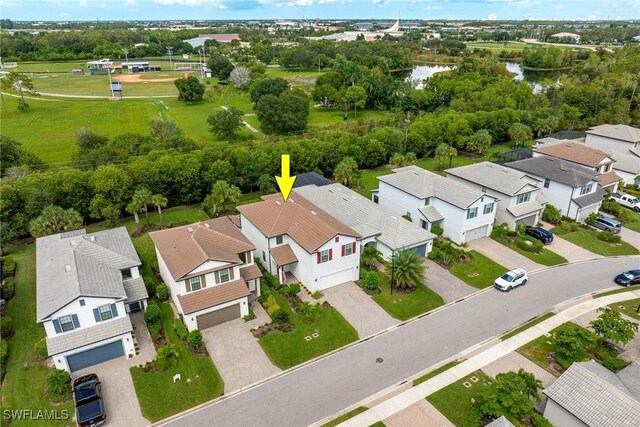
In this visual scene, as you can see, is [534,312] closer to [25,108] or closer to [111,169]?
[111,169]

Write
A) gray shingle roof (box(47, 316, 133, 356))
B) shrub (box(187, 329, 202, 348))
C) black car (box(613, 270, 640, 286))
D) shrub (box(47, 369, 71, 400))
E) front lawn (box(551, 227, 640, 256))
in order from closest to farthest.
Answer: shrub (box(47, 369, 71, 400)), gray shingle roof (box(47, 316, 133, 356)), shrub (box(187, 329, 202, 348)), black car (box(613, 270, 640, 286)), front lawn (box(551, 227, 640, 256))

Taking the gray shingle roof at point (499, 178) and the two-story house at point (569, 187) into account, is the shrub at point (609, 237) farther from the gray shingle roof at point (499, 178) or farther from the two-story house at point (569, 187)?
the gray shingle roof at point (499, 178)

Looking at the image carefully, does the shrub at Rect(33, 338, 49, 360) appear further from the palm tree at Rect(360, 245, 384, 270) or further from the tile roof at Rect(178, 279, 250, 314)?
the palm tree at Rect(360, 245, 384, 270)

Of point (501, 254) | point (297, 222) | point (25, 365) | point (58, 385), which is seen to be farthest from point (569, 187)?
point (25, 365)

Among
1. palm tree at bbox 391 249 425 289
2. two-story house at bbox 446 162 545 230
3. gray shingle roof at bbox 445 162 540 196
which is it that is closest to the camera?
palm tree at bbox 391 249 425 289

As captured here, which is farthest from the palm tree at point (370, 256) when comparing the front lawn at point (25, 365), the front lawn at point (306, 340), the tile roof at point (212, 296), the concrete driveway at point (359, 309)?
the front lawn at point (25, 365)

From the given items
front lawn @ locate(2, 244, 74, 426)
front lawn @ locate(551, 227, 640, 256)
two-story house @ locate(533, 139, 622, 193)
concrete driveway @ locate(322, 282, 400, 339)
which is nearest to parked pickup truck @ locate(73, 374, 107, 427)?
front lawn @ locate(2, 244, 74, 426)

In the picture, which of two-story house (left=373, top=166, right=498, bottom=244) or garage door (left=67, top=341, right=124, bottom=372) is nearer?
garage door (left=67, top=341, right=124, bottom=372)
